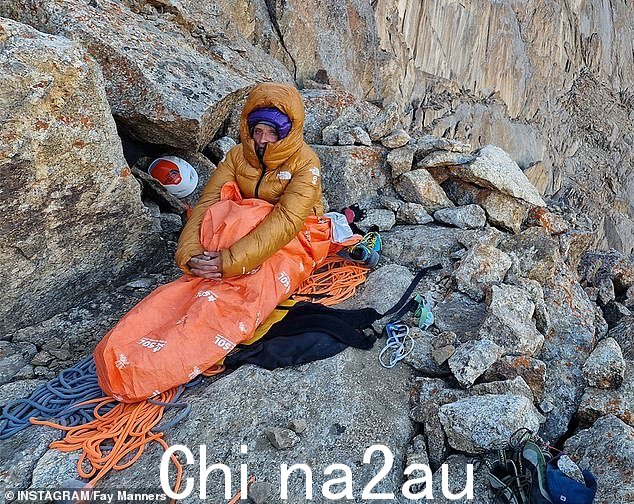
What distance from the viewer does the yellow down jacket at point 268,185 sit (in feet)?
11.6

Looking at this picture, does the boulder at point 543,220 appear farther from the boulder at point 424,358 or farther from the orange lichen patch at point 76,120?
the orange lichen patch at point 76,120

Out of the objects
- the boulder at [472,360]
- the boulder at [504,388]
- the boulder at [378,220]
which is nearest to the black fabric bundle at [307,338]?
the boulder at [472,360]

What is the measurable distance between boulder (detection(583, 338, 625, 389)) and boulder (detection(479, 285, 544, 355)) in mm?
356

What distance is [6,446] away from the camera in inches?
115

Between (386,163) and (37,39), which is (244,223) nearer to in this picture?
(37,39)

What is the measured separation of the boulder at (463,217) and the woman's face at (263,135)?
221 centimetres

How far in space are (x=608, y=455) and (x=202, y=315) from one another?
8.02ft

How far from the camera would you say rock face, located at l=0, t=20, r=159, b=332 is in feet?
11.2

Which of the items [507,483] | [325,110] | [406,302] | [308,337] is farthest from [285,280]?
[325,110]

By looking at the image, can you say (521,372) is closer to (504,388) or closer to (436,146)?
(504,388)

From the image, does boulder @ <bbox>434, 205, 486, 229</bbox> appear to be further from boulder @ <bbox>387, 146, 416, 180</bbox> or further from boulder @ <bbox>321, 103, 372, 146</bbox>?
boulder @ <bbox>321, 103, 372, 146</bbox>

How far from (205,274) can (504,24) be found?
16.1m

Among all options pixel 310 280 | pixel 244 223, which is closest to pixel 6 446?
pixel 244 223

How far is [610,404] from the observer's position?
10.4 ft
